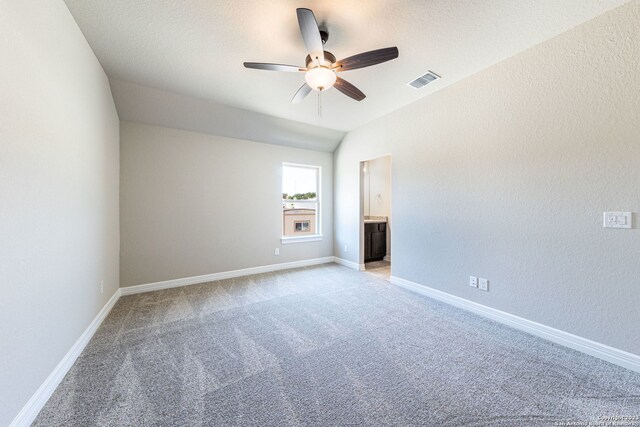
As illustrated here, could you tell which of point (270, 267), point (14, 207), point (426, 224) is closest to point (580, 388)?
point (426, 224)

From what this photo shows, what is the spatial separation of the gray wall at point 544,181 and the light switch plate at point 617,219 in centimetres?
5

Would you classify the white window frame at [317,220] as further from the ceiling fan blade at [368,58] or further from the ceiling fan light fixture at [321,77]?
the ceiling fan blade at [368,58]

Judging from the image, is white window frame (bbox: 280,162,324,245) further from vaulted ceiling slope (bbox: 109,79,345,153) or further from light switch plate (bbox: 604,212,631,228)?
light switch plate (bbox: 604,212,631,228)

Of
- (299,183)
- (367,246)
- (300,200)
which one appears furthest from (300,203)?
(367,246)

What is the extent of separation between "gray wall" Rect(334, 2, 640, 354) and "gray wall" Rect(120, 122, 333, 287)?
2.68 m

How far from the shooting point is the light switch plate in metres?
1.83

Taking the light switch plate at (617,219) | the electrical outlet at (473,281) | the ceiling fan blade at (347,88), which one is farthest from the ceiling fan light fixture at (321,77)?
the electrical outlet at (473,281)

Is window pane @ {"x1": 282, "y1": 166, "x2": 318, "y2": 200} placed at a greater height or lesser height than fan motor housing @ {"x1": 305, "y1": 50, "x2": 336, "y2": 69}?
lesser

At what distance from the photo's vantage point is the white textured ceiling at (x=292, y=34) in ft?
5.98

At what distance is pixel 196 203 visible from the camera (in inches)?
153

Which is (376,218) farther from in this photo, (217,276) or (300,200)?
(217,276)

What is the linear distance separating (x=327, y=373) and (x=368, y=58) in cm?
244

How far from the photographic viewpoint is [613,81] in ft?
6.13

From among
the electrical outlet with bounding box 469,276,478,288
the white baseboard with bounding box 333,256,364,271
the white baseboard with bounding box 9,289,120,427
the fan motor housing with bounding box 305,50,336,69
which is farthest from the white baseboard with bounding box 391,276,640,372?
the white baseboard with bounding box 9,289,120,427
